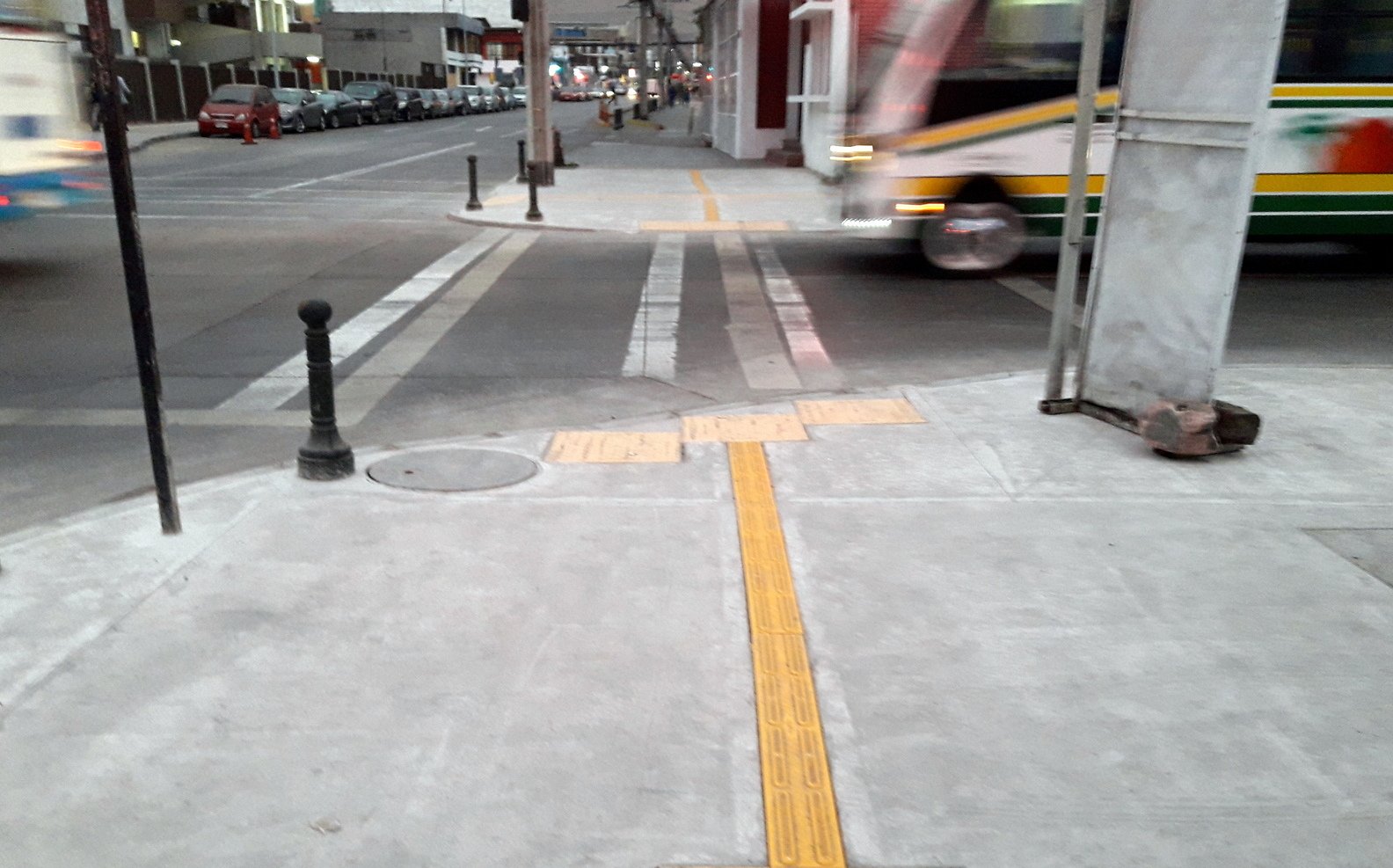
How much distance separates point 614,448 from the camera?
6.87 metres

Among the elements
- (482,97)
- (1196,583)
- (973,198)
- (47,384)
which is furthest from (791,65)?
(482,97)

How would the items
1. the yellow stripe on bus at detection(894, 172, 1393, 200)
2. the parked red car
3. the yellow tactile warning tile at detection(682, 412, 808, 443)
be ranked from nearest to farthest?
1. the yellow tactile warning tile at detection(682, 412, 808, 443)
2. the yellow stripe on bus at detection(894, 172, 1393, 200)
3. the parked red car

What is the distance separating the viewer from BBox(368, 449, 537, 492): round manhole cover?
615 cm

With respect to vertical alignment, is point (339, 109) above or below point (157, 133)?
above

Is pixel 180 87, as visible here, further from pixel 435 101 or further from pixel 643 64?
pixel 643 64

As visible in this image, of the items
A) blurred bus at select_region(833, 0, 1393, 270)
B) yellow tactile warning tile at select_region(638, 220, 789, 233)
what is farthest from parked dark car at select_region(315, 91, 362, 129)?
blurred bus at select_region(833, 0, 1393, 270)

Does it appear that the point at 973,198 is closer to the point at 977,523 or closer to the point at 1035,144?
the point at 1035,144

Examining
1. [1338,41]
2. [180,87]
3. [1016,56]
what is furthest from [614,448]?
[180,87]

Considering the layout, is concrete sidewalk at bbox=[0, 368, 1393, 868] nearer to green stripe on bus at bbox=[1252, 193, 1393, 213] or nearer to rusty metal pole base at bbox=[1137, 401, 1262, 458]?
rusty metal pole base at bbox=[1137, 401, 1262, 458]

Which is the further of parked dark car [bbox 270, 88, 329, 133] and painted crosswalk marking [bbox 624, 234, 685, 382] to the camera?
parked dark car [bbox 270, 88, 329, 133]

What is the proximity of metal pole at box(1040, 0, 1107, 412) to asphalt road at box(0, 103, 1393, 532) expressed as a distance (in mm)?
1440

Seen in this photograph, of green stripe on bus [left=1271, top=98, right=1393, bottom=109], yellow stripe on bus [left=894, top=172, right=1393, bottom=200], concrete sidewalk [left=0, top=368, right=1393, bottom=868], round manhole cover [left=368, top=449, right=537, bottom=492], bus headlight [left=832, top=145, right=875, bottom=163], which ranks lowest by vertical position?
round manhole cover [left=368, top=449, right=537, bottom=492]

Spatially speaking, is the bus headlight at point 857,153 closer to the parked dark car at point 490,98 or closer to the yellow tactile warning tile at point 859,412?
the yellow tactile warning tile at point 859,412

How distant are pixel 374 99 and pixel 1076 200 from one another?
5057 cm
